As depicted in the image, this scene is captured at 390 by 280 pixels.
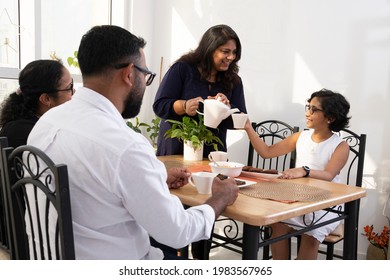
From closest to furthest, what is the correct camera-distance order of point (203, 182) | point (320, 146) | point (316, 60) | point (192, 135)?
point (203, 182) → point (192, 135) → point (320, 146) → point (316, 60)

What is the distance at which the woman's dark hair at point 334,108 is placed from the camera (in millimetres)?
2232

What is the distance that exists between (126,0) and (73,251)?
9.98 ft

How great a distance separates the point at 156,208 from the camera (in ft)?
3.33

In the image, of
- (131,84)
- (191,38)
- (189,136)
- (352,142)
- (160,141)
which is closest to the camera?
(131,84)

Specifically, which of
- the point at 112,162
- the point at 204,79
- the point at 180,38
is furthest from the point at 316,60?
the point at 112,162

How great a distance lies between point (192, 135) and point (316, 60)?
117 cm

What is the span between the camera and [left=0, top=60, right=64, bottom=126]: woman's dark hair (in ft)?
5.54

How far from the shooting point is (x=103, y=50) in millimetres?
1097

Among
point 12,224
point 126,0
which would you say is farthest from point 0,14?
point 12,224

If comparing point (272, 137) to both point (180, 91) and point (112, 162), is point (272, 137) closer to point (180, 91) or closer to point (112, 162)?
point (180, 91)

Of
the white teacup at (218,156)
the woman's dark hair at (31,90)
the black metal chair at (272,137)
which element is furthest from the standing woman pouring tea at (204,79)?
the woman's dark hair at (31,90)

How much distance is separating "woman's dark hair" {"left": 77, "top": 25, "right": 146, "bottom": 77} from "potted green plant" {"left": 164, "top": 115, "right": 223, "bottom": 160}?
3.45ft

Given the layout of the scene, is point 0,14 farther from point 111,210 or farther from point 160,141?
point 111,210
